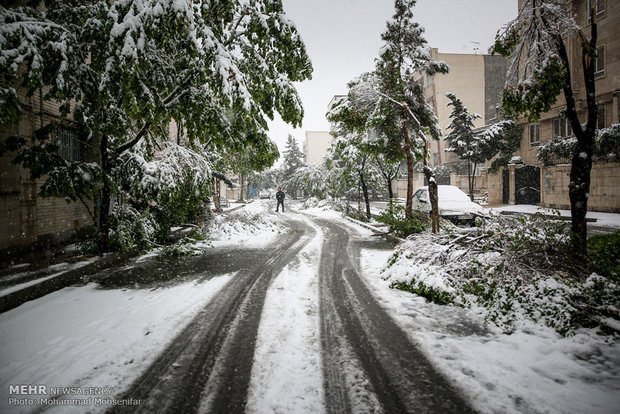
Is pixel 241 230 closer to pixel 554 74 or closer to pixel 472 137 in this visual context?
pixel 554 74

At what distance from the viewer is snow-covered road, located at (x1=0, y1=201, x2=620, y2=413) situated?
2666mm

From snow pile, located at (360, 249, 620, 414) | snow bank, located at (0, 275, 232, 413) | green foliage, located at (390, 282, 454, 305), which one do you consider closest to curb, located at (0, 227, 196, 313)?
snow bank, located at (0, 275, 232, 413)

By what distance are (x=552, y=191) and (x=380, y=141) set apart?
16.9m

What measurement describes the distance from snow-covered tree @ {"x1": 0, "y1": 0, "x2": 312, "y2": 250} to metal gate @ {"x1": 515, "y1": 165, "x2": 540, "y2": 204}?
24.6 metres

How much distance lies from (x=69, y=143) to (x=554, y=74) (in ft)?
43.8

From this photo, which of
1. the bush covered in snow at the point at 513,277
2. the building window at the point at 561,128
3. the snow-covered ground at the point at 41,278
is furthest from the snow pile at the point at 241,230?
the building window at the point at 561,128

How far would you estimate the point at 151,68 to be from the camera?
6160mm

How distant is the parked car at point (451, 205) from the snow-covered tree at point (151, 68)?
8011mm

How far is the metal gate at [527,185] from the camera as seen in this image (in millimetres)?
23644

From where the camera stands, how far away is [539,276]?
454 centimetres

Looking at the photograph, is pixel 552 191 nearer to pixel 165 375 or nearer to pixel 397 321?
pixel 397 321

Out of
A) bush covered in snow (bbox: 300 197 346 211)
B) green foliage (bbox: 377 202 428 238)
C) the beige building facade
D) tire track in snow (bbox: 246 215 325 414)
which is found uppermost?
the beige building facade

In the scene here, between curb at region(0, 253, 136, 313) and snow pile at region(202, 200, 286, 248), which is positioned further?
snow pile at region(202, 200, 286, 248)

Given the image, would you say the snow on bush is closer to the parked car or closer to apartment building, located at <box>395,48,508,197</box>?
the parked car
